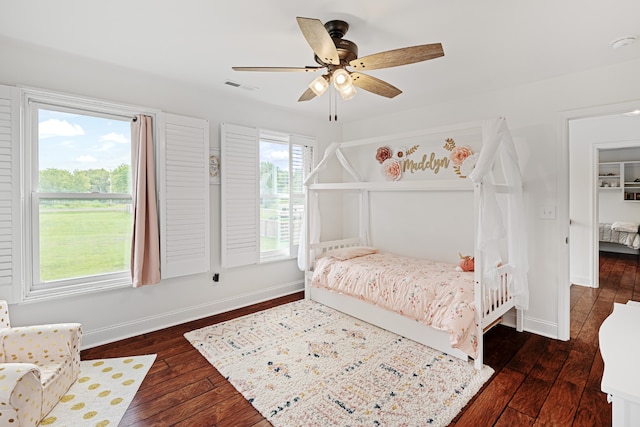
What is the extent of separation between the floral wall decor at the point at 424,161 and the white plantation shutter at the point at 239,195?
5.74 feet

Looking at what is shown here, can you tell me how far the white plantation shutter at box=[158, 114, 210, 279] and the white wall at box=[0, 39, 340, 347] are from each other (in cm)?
14

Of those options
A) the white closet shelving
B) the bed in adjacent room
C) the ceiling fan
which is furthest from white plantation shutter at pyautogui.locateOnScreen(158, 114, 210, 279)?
the white closet shelving

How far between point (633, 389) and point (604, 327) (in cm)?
50

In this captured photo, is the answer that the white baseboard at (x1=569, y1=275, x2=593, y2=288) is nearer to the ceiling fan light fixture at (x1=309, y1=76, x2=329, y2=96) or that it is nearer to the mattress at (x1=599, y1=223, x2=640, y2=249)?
the mattress at (x1=599, y1=223, x2=640, y2=249)

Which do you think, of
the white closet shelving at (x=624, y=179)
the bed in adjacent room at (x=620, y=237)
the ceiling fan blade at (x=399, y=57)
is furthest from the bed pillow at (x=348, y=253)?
the white closet shelving at (x=624, y=179)

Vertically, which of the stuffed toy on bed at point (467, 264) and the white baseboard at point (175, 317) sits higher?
the stuffed toy on bed at point (467, 264)

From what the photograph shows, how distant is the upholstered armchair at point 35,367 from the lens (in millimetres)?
1593

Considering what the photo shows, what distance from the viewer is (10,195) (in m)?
2.38

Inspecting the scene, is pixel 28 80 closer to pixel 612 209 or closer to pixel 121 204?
pixel 121 204

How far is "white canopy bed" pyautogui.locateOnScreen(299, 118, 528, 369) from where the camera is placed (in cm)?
246

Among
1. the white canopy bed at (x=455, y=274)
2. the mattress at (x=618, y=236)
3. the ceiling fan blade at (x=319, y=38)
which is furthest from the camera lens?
the mattress at (x=618, y=236)

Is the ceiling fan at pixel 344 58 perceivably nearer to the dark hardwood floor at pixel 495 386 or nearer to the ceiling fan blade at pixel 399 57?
the ceiling fan blade at pixel 399 57

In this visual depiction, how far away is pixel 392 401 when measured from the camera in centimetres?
205

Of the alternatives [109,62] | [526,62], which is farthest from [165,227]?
[526,62]
